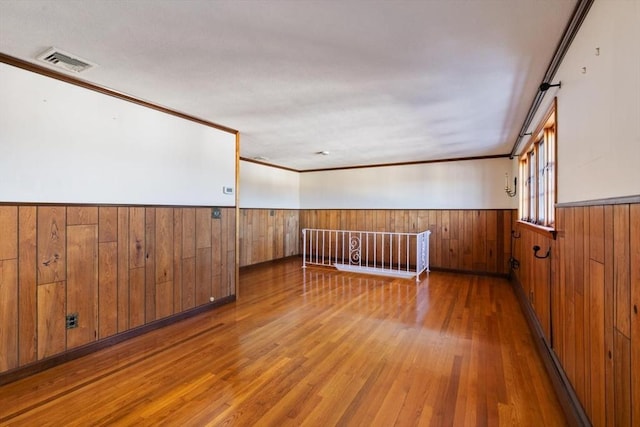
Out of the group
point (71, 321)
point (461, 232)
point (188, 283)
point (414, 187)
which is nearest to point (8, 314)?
point (71, 321)

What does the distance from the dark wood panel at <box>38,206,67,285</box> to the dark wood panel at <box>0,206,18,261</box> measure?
0.14m

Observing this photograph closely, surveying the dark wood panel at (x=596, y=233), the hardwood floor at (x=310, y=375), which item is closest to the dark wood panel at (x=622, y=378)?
the dark wood panel at (x=596, y=233)

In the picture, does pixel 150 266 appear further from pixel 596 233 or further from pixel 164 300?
pixel 596 233

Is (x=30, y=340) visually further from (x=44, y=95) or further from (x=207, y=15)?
(x=207, y=15)

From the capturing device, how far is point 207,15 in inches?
68.4

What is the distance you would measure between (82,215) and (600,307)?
3691 millimetres

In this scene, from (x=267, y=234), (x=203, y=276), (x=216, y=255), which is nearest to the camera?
(x=203, y=276)

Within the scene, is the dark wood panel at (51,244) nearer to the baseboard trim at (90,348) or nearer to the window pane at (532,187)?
the baseboard trim at (90,348)

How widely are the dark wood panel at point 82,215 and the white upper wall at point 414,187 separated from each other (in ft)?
18.0

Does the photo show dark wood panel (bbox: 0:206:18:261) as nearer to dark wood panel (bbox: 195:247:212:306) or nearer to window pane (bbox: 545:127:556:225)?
dark wood panel (bbox: 195:247:212:306)

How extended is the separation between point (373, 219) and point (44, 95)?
5.94m

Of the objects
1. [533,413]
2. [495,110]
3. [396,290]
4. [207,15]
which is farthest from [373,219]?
[207,15]

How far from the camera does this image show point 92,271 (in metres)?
2.71

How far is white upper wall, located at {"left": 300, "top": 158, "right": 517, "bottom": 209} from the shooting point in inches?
229
